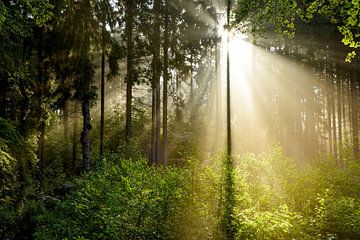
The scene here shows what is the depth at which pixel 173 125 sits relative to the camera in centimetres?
2662

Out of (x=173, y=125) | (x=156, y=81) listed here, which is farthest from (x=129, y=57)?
(x=173, y=125)

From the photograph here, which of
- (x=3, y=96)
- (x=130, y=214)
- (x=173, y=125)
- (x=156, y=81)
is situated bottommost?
(x=130, y=214)

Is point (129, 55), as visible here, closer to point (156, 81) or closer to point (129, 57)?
point (129, 57)

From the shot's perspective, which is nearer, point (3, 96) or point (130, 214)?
point (130, 214)

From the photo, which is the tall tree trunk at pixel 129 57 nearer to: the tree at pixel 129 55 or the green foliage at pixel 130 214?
the tree at pixel 129 55

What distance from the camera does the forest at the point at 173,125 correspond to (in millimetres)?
6742

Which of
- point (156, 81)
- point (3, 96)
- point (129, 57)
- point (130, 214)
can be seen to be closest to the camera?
point (130, 214)

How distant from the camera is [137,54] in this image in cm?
1903

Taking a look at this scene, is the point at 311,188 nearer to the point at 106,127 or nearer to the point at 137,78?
the point at 137,78

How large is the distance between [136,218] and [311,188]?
571 centimetres

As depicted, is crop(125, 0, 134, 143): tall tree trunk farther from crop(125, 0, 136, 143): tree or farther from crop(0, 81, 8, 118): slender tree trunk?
crop(0, 81, 8, 118): slender tree trunk

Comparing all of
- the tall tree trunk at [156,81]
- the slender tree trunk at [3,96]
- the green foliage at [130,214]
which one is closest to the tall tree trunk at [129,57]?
the tall tree trunk at [156,81]

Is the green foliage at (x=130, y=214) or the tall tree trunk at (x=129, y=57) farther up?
the tall tree trunk at (x=129, y=57)

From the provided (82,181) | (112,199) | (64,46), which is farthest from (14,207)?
(64,46)
